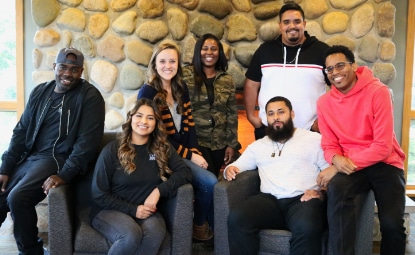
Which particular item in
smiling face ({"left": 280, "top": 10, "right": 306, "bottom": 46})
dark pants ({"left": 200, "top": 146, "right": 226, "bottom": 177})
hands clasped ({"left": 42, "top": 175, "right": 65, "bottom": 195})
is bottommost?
hands clasped ({"left": 42, "top": 175, "right": 65, "bottom": 195})

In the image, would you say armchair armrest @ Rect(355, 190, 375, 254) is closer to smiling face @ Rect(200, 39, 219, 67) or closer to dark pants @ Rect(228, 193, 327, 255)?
dark pants @ Rect(228, 193, 327, 255)

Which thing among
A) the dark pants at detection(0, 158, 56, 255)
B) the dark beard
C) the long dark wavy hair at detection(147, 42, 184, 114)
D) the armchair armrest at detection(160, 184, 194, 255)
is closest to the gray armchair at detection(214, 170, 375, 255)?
the armchair armrest at detection(160, 184, 194, 255)

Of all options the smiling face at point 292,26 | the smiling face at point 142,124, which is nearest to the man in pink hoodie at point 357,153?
the smiling face at point 292,26

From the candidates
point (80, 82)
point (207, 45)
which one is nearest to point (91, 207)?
point (80, 82)

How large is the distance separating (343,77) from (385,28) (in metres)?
1.30

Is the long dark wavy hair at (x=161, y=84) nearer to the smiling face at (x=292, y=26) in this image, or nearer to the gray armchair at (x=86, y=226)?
the gray armchair at (x=86, y=226)

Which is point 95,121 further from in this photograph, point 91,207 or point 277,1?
point 277,1

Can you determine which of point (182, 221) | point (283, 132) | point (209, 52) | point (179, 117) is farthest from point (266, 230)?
point (209, 52)

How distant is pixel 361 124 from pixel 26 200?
6.73 ft

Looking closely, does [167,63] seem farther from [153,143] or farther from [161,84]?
[153,143]

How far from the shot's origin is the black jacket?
2871 millimetres

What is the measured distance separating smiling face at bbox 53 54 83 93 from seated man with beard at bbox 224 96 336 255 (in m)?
1.16

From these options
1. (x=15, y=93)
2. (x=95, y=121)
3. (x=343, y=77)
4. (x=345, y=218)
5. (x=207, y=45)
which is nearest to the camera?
(x=345, y=218)

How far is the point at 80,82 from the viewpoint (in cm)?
301
